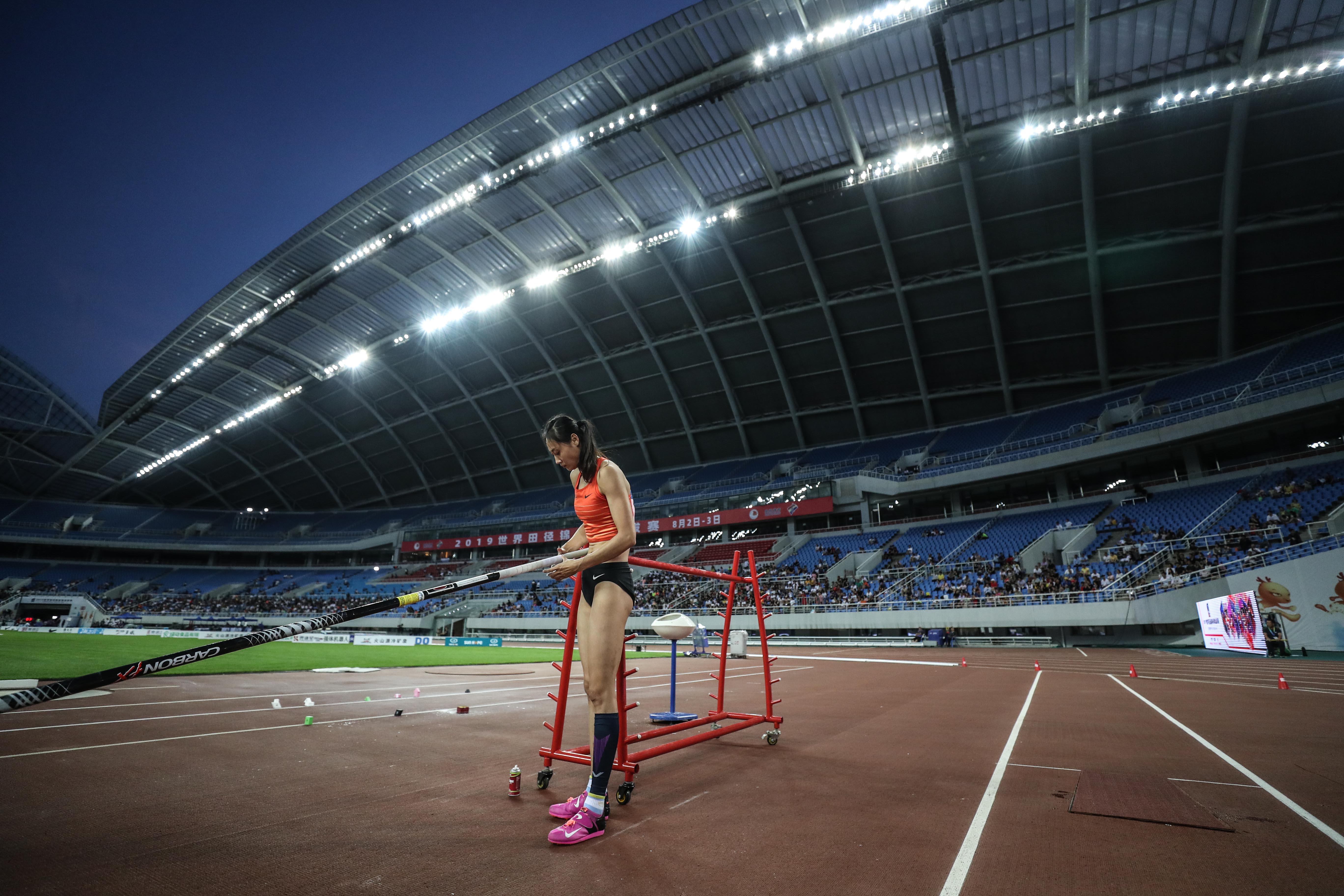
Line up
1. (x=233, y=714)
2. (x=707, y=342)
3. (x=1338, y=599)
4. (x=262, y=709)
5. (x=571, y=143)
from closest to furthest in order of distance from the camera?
(x=233, y=714) → (x=262, y=709) → (x=1338, y=599) → (x=571, y=143) → (x=707, y=342)

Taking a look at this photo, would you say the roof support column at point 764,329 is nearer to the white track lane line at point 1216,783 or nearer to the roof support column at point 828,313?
the roof support column at point 828,313

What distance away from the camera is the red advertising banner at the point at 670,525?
1446 inches

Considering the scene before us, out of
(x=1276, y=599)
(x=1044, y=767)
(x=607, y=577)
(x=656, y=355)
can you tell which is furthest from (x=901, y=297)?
(x=607, y=577)

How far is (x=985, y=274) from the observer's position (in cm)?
2823

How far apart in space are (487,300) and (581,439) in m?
31.0

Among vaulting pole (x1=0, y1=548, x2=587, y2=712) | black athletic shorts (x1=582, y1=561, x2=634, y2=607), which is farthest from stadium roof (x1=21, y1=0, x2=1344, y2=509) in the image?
vaulting pole (x1=0, y1=548, x2=587, y2=712)

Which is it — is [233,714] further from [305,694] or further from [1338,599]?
[1338,599]

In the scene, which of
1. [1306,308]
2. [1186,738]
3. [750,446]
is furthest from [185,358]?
[1306,308]

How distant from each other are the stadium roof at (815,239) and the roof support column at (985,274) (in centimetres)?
16

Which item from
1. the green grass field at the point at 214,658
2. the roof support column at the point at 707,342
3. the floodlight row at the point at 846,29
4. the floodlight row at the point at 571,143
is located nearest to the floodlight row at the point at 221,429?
the floodlight row at the point at 571,143

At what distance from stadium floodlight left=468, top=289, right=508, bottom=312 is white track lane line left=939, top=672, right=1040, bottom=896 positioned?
102 feet

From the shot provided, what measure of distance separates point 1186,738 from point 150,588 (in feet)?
237

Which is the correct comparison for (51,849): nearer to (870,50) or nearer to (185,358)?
(870,50)

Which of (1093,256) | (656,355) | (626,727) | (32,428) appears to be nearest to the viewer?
(626,727)
